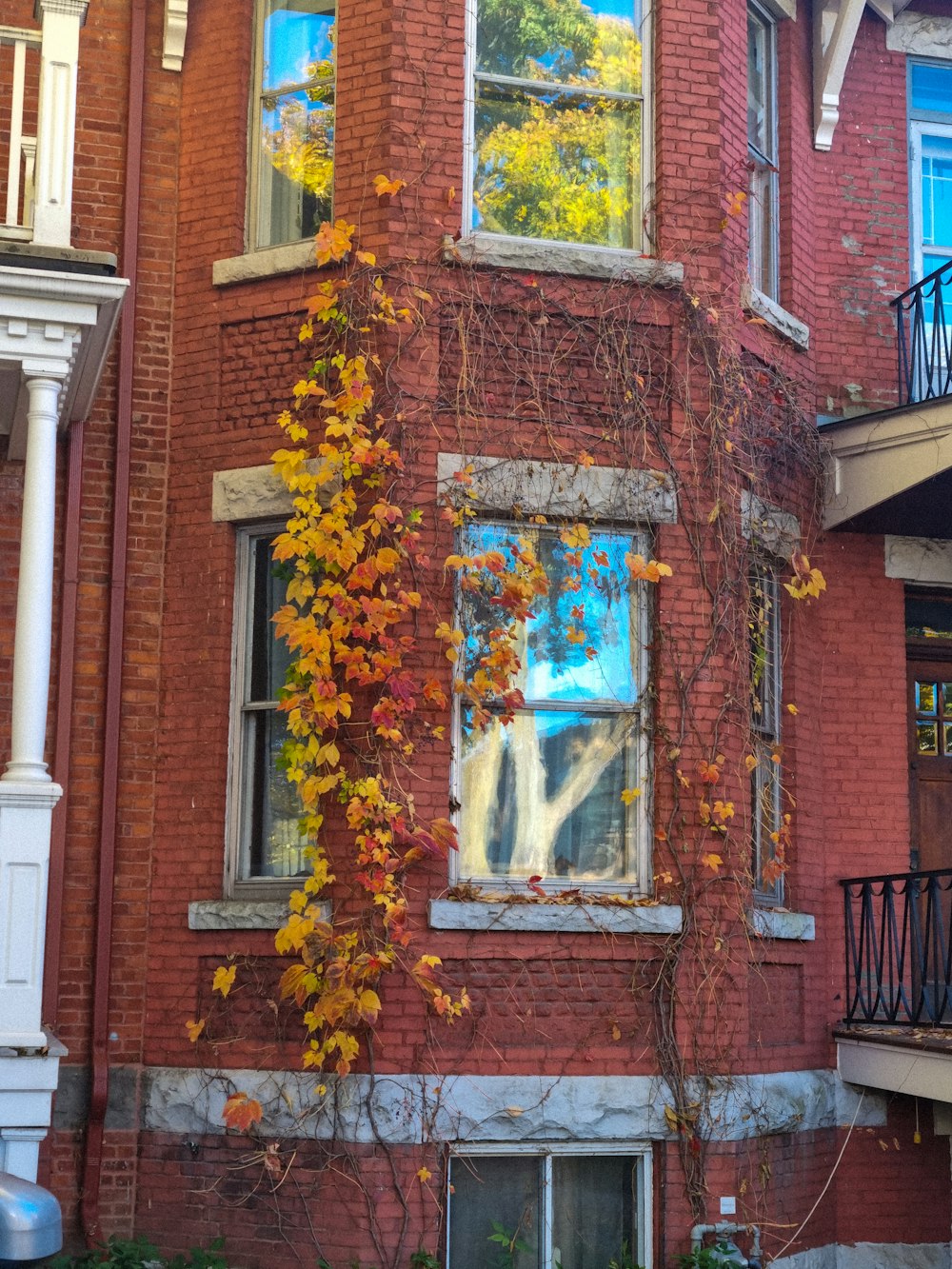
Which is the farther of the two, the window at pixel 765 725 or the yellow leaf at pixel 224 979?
the window at pixel 765 725

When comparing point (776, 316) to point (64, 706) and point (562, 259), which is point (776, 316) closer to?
point (562, 259)

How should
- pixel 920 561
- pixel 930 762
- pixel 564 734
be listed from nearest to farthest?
pixel 564 734 < pixel 920 561 < pixel 930 762

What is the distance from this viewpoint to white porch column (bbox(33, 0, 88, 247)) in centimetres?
788

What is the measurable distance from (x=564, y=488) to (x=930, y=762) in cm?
338

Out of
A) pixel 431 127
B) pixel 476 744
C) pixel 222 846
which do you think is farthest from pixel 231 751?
pixel 431 127

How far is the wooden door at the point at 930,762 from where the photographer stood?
33.8 ft

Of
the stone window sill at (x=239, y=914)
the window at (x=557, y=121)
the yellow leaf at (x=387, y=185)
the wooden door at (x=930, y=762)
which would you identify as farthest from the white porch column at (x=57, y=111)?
the wooden door at (x=930, y=762)

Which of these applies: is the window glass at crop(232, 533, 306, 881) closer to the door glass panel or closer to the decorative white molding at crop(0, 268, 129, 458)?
the decorative white molding at crop(0, 268, 129, 458)

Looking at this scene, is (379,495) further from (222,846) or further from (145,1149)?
(145,1149)

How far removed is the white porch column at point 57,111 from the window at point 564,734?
2.56 m

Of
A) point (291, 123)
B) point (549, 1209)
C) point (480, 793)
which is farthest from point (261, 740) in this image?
point (291, 123)

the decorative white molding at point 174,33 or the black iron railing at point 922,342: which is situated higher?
the decorative white molding at point 174,33

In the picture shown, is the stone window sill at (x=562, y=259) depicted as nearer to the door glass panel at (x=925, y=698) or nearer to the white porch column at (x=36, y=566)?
the white porch column at (x=36, y=566)

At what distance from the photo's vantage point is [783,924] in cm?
903
